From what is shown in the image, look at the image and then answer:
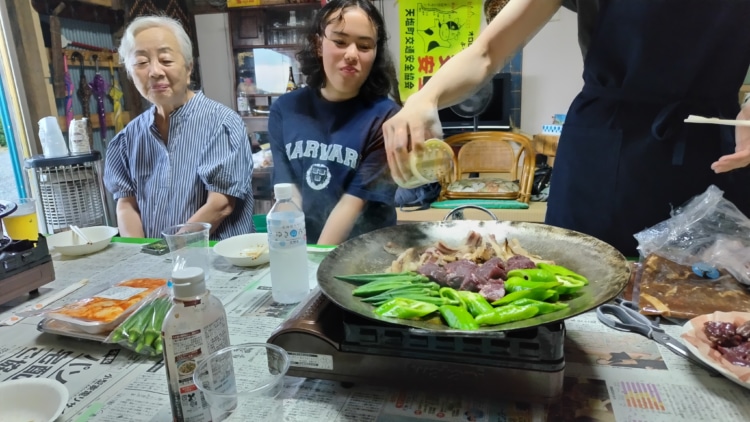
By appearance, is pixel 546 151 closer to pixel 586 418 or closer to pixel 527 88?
pixel 527 88

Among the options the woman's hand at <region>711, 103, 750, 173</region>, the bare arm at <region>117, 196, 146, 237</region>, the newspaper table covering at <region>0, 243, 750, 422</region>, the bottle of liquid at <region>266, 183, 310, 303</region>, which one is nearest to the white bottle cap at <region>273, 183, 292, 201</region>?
the bottle of liquid at <region>266, 183, 310, 303</region>

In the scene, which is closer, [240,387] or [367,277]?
[240,387]

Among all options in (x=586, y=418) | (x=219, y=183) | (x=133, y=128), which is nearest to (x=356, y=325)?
(x=586, y=418)

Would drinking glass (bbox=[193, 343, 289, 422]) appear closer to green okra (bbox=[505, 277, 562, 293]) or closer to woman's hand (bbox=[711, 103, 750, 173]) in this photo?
green okra (bbox=[505, 277, 562, 293])

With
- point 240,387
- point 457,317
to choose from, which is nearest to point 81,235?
point 240,387

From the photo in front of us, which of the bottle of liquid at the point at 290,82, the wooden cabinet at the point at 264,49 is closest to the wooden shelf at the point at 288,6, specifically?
the wooden cabinet at the point at 264,49

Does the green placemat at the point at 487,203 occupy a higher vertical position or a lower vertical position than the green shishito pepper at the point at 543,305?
lower

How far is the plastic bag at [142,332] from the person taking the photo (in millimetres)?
967

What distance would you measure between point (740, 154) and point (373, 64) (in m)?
1.32

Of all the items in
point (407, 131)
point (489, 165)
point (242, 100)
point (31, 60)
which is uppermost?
point (31, 60)

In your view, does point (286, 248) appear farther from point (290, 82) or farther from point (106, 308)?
point (290, 82)

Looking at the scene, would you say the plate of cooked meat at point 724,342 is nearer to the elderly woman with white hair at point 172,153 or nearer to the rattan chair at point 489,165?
the elderly woman with white hair at point 172,153

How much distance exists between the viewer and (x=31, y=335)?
1.08 meters

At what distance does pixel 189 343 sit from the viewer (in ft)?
2.40
